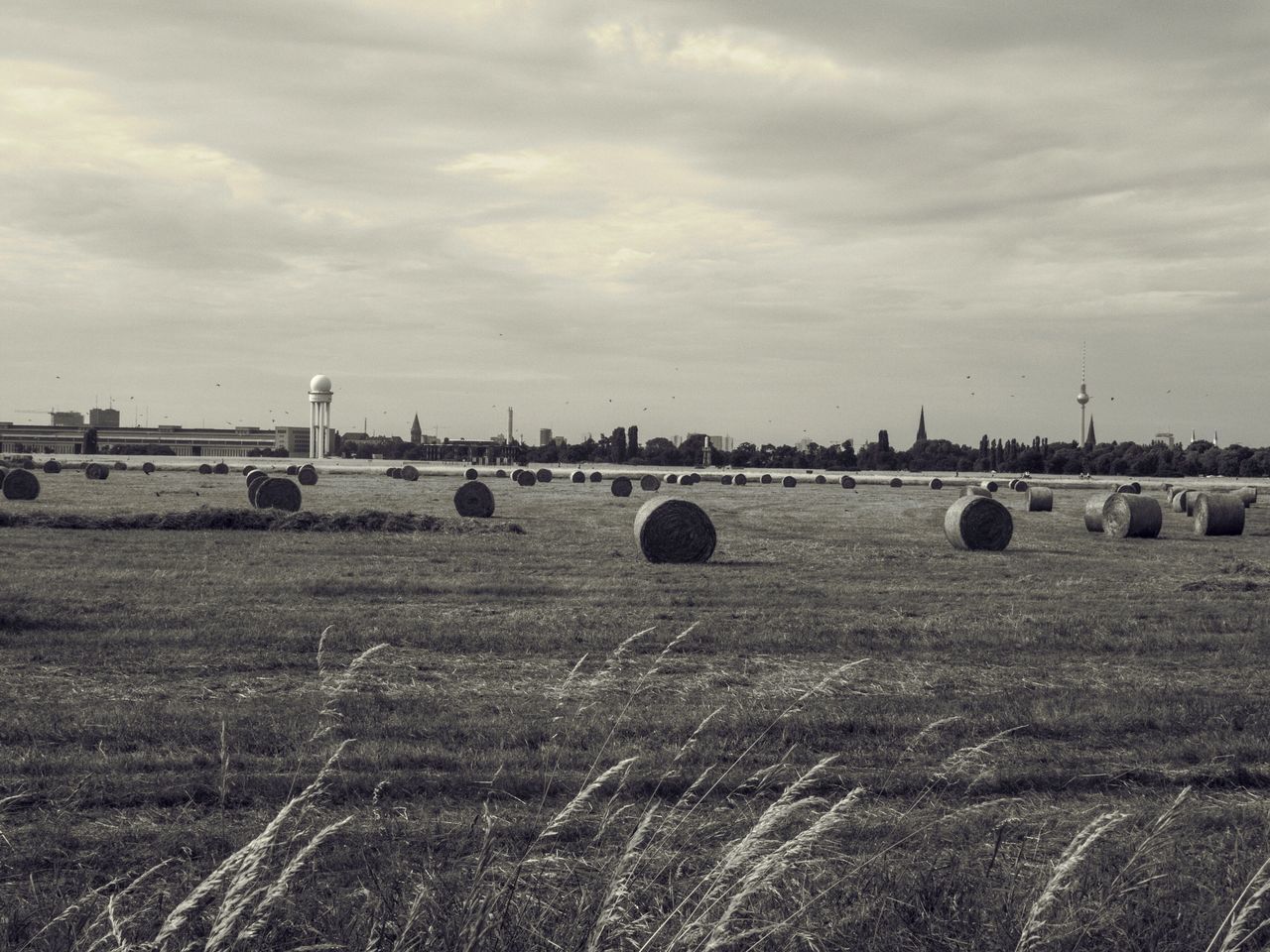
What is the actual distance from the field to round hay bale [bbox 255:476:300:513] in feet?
73.9

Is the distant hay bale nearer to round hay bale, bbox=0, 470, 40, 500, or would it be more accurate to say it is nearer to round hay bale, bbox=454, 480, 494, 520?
round hay bale, bbox=0, 470, 40, 500

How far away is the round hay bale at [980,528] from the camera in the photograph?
98.7 ft

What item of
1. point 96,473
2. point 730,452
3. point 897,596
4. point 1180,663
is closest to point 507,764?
point 1180,663

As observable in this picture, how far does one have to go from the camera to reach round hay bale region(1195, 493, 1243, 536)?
37.2 m

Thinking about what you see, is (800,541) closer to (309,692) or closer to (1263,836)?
(309,692)

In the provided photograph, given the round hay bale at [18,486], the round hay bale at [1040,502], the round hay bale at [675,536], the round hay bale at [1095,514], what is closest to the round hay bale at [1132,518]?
the round hay bale at [1095,514]

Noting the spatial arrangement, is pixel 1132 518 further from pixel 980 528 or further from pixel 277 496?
pixel 277 496

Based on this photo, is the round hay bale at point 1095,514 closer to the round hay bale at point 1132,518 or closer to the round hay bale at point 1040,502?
the round hay bale at point 1132,518

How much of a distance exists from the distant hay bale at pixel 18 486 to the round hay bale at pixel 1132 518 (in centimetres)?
4184

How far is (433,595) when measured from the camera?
60.4 ft

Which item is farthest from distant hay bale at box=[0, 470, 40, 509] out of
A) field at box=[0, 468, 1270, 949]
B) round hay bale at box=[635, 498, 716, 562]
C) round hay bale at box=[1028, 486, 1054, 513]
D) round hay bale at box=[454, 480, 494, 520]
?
round hay bale at box=[1028, 486, 1054, 513]

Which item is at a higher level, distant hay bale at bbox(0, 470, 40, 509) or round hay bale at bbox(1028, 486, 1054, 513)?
distant hay bale at bbox(0, 470, 40, 509)

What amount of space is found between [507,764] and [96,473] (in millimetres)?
77232

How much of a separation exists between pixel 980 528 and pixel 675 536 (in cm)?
945
